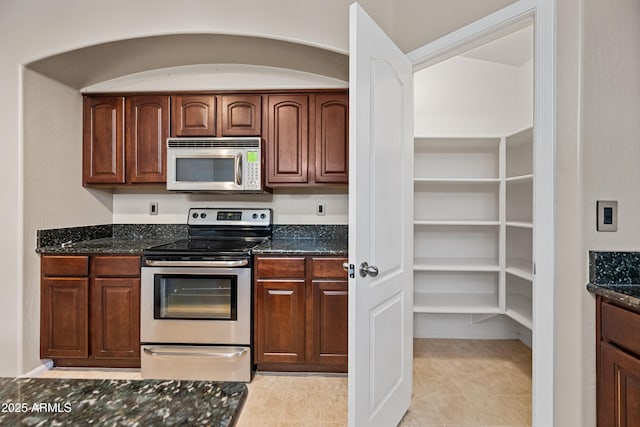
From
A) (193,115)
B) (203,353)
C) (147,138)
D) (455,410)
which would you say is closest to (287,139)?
(193,115)

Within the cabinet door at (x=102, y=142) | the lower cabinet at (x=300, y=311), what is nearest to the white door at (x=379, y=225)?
the lower cabinet at (x=300, y=311)

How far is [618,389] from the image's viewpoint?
47.4 inches

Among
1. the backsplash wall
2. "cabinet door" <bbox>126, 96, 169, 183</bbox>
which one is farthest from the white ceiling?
"cabinet door" <bbox>126, 96, 169, 183</bbox>

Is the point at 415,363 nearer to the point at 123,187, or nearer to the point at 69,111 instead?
the point at 123,187

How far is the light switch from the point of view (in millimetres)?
1336

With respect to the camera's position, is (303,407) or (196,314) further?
(196,314)

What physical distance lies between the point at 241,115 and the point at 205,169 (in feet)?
1.78

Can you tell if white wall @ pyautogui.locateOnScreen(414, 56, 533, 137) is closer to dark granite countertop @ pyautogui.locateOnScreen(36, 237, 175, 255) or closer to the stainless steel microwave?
the stainless steel microwave

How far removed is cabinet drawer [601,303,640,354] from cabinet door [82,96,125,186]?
10.7 ft

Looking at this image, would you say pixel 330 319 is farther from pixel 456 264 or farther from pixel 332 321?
pixel 456 264

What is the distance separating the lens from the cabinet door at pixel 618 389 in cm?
113

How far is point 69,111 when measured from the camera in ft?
9.18

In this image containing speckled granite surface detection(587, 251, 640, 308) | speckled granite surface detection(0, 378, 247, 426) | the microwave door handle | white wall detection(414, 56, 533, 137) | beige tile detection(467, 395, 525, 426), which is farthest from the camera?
white wall detection(414, 56, 533, 137)

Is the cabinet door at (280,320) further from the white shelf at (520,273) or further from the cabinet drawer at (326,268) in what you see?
the white shelf at (520,273)
